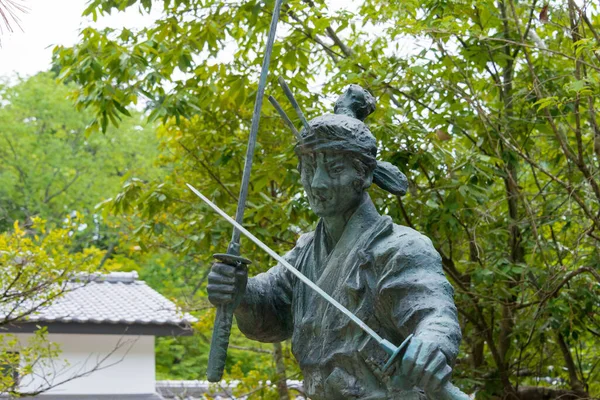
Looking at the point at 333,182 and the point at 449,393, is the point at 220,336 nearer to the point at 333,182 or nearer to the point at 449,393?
the point at 333,182

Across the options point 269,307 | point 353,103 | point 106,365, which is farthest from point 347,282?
point 106,365

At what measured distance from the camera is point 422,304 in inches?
141

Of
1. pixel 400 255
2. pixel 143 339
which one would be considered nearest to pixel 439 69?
pixel 400 255

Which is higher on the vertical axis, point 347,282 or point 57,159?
point 57,159

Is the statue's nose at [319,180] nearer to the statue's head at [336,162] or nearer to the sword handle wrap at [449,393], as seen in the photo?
the statue's head at [336,162]

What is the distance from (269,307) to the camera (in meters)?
4.16

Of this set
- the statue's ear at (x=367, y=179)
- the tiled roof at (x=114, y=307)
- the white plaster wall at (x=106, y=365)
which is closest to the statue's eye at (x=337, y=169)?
the statue's ear at (x=367, y=179)

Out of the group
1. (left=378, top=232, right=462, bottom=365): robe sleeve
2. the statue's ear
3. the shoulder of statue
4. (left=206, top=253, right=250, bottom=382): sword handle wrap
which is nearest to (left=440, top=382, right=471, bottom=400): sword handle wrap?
(left=378, top=232, right=462, bottom=365): robe sleeve

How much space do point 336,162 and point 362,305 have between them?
56 centimetres

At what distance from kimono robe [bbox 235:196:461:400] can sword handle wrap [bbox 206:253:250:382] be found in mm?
299

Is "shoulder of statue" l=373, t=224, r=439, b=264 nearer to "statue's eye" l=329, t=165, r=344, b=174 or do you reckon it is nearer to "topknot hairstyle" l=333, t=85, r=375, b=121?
"statue's eye" l=329, t=165, r=344, b=174

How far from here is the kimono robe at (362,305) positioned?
142 inches

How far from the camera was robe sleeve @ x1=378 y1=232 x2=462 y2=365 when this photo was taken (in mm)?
3441

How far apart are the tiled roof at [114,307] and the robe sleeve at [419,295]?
427 inches
